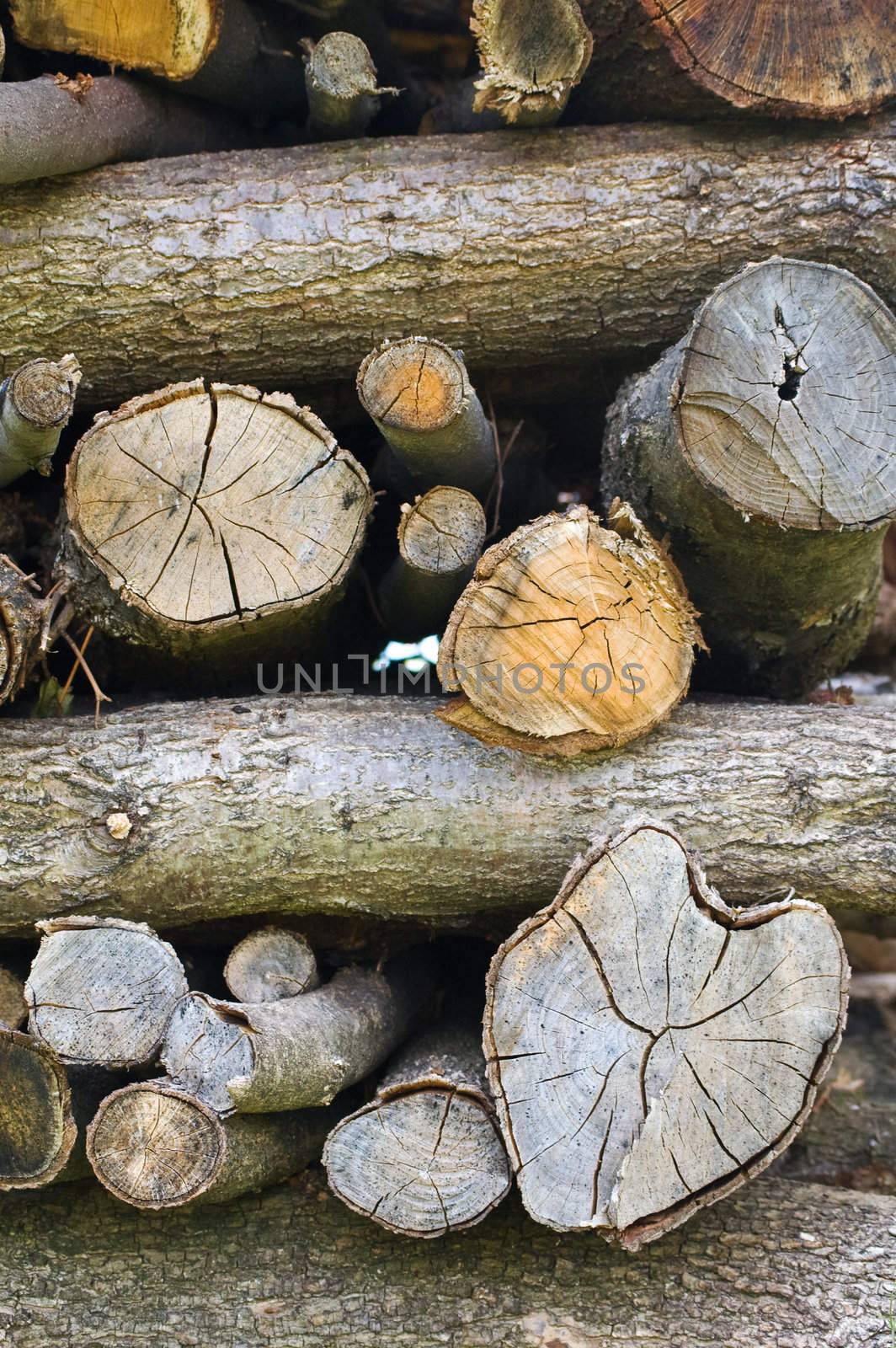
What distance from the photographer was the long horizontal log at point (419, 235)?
2488 millimetres

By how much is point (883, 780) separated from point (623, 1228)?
1089mm

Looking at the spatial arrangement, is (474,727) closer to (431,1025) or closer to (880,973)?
(431,1025)

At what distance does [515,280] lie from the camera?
8.33 feet

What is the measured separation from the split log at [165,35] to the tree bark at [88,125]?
0.08m

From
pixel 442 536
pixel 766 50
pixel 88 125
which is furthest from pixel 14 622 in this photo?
pixel 766 50

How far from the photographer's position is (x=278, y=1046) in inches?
82.3

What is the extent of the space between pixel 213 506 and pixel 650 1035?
138 centimetres

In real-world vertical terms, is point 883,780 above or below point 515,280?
below

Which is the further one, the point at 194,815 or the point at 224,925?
the point at 224,925

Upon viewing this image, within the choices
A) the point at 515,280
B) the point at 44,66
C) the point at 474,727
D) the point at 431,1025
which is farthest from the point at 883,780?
the point at 44,66

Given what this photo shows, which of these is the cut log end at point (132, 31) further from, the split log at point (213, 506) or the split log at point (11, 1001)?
the split log at point (11, 1001)

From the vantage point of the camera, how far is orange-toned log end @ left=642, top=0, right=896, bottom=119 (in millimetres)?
2293

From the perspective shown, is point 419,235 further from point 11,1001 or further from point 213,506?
point 11,1001

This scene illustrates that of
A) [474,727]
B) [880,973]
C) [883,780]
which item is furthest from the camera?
[880,973]
